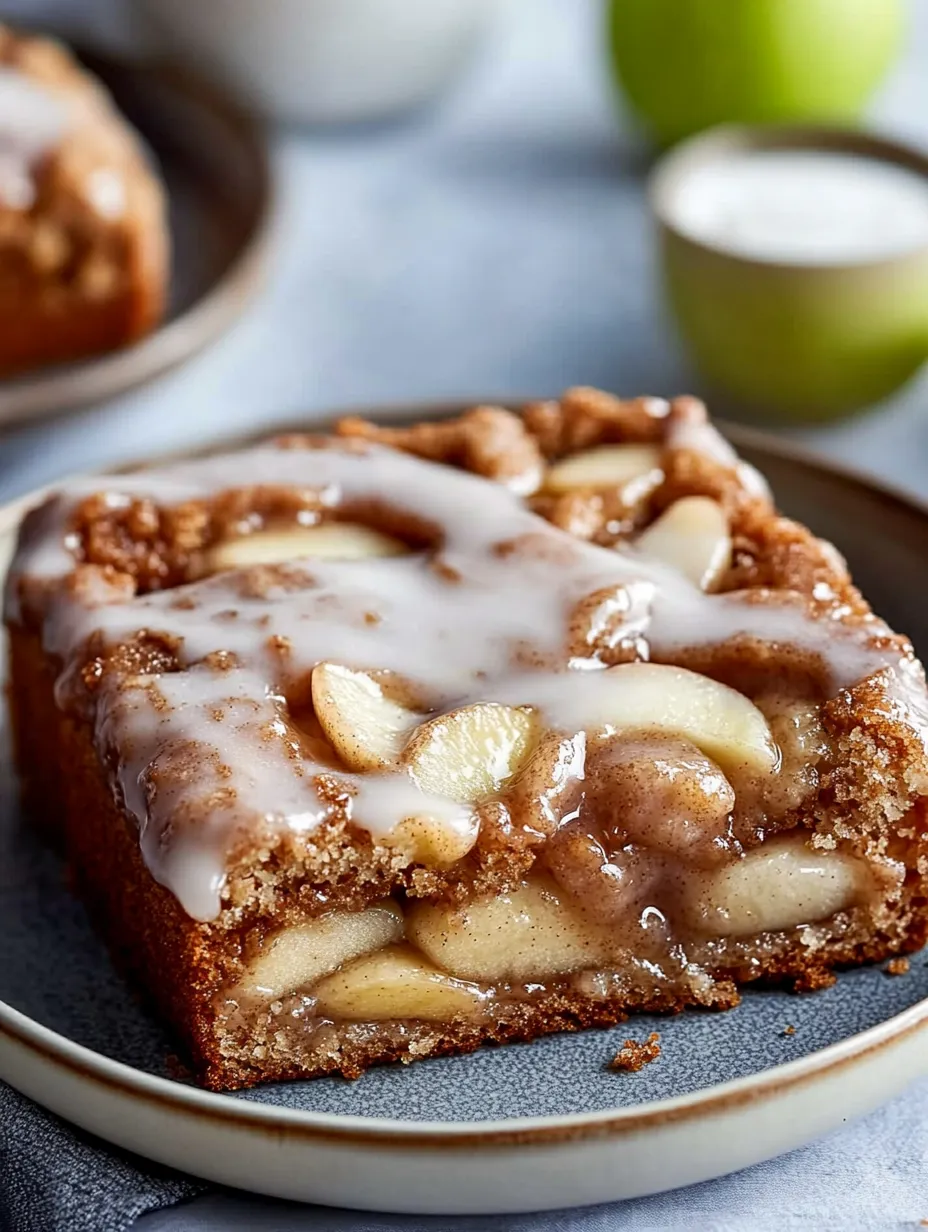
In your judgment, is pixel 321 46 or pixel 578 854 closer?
pixel 578 854

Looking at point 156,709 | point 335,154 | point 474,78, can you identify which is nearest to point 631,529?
point 156,709

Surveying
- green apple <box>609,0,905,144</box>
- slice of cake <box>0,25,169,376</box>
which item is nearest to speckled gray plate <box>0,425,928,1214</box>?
slice of cake <box>0,25,169,376</box>

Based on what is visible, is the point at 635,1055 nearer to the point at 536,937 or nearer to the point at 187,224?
the point at 536,937

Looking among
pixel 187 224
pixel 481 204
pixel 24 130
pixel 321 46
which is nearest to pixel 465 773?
pixel 24 130

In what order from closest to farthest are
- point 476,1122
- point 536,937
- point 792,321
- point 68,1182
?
point 476,1122
point 68,1182
point 536,937
point 792,321

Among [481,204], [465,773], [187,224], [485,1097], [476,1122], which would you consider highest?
[465,773]

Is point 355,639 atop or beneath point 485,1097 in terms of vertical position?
atop

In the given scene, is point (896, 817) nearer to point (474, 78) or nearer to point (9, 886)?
point (9, 886)
